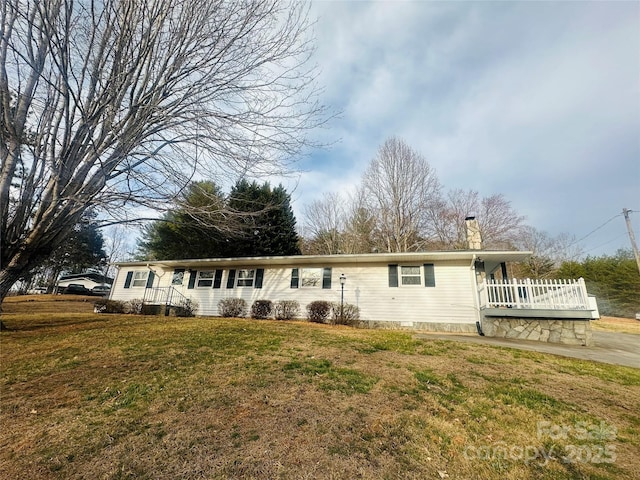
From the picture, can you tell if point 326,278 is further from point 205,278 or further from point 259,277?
point 205,278

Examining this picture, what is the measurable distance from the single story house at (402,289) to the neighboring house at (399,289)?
0.03 metres

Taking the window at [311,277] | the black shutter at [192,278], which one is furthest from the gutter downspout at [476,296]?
the black shutter at [192,278]

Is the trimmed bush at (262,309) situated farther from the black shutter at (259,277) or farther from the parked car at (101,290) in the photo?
the parked car at (101,290)

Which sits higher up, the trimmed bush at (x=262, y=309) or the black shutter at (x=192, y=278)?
the black shutter at (x=192, y=278)

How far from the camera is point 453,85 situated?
9.49m

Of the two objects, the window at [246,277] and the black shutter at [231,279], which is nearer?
the window at [246,277]

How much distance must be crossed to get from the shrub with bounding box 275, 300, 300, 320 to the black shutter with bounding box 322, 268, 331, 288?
1501 mm

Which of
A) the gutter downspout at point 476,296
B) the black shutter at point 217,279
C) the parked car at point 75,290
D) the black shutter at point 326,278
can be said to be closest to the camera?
the gutter downspout at point 476,296

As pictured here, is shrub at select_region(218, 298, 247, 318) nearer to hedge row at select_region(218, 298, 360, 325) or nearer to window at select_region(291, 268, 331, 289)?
hedge row at select_region(218, 298, 360, 325)

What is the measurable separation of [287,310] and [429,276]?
6.17 metres

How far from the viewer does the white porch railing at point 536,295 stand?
26.0 ft

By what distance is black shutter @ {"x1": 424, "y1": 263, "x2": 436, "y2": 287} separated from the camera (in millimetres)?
10820

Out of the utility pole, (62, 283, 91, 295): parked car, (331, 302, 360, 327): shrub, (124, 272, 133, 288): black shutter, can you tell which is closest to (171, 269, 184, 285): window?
(124, 272, 133, 288): black shutter

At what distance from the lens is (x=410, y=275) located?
36.8 feet
